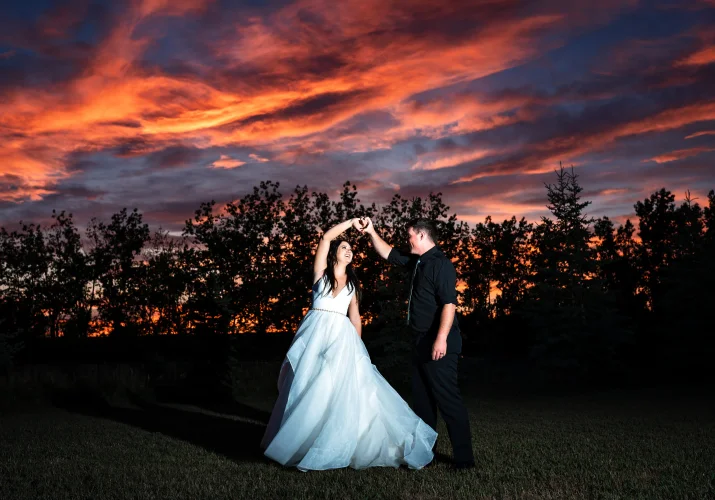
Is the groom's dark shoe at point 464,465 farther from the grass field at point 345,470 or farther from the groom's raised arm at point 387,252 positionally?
the groom's raised arm at point 387,252

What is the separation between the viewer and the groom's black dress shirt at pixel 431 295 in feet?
22.4

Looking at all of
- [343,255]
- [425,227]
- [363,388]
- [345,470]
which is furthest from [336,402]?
[425,227]

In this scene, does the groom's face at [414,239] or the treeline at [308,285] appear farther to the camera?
the treeline at [308,285]

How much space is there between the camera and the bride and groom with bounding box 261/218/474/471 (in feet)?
22.1

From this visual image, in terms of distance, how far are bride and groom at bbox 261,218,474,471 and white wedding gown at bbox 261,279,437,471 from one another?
0.01 meters

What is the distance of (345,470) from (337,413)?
23.0 inches

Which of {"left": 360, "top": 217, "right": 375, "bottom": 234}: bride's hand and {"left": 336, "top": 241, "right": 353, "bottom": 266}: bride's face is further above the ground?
{"left": 360, "top": 217, "right": 375, "bottom": 234}: bride's hand

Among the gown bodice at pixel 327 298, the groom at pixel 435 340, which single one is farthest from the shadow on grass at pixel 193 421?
the groom at pixel 435 340

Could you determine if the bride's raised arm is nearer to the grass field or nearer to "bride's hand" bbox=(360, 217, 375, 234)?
"bride's hand" bbox=(360, 217, 375, 234)

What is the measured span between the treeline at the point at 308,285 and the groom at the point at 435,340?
1196 centimetres

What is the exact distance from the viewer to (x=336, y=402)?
691cm

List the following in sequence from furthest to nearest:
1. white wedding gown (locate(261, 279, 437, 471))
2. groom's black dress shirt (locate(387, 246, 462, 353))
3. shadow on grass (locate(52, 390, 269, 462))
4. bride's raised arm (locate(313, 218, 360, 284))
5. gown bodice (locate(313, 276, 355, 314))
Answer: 1. shadow on grass (locate(52, 390, 269, 462))
2. gown bodice (locate(313, 276, 355, 314))
3. bride's raised arm (locate(313, 218, 360, 284))
4. groom's black dress shirt (locate(387, 246, 462, 353))
5. white wedding gown (locate(261, 279, 437, 471))

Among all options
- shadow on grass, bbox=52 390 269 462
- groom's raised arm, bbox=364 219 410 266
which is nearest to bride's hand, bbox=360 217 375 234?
groom's raised arm, bbox=364 219 410 266

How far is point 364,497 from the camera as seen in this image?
5.52 meters
